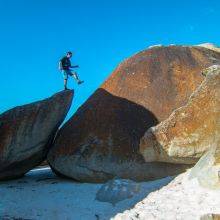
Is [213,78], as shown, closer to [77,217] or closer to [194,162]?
[194,162]

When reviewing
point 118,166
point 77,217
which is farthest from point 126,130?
point 77,217

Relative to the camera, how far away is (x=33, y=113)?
47.7ft

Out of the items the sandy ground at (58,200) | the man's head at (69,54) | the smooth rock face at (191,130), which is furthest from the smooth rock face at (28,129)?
the smooth rock face at (191,130)

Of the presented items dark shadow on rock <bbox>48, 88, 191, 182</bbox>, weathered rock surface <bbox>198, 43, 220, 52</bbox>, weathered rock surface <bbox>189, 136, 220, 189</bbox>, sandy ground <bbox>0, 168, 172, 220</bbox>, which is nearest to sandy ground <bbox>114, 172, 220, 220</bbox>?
weathered rock surface <bbox>189, 136, 220, 189</bbox>

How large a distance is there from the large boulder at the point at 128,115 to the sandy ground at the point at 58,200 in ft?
1.87

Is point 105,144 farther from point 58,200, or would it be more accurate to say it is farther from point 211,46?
point 211,46

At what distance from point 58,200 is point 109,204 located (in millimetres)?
1323

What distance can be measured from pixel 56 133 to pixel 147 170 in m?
3.45

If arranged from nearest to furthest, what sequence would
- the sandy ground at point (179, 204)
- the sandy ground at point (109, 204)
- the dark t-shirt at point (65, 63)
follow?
the sandy ground at point (179, 204)
the sandy ground at point (109, 204)
the dark t-shirt at point (65, 63)

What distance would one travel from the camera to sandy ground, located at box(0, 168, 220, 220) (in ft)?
33.1

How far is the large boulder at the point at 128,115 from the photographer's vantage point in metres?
13.6

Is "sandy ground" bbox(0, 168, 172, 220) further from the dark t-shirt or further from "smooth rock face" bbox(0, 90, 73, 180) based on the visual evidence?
the dark t-shirt

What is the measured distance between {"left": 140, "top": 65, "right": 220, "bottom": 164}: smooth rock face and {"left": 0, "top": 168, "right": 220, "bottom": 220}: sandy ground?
578 mm

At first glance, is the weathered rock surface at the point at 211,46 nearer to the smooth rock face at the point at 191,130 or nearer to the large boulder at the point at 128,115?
the large boulder at the point at 128,115
